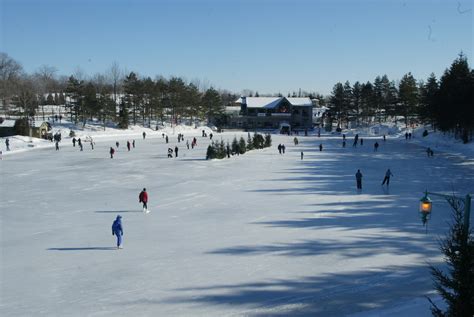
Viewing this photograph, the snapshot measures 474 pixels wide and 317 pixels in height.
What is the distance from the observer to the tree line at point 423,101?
3897 centimetres

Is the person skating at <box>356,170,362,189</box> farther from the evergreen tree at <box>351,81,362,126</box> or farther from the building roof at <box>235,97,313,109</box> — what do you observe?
the evergreen tree at <box>351,81,362,126</box>

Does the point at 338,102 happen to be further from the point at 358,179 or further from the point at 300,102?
the point at 358,179

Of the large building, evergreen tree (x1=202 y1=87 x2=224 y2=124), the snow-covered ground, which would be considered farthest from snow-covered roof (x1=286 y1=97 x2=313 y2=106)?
the snow-covered ground

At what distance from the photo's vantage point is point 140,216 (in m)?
14.9

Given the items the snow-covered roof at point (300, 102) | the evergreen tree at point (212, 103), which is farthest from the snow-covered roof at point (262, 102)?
the evergreen tree at point (212, 103)

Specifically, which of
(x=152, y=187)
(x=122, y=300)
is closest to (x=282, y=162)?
(x=152, y=187)

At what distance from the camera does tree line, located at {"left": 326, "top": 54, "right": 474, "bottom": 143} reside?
38969mm

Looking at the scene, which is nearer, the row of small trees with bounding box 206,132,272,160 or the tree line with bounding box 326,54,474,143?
the row of small trees with bounding box 206,132,272,160

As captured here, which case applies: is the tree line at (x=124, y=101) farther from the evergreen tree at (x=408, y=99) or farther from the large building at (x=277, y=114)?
the evergreen tree at (x=408, y=99)

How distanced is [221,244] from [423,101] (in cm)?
4869

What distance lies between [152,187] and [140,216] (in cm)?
615

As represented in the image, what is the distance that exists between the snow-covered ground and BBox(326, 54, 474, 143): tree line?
701 inches

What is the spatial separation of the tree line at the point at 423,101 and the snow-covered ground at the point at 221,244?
17806 millimetres

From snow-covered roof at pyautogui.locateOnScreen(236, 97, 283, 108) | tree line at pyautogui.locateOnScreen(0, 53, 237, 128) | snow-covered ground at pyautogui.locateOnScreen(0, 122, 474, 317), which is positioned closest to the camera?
snow-covered ground at pyautogui.locateOnScreen(0, 122, 474, 317)
